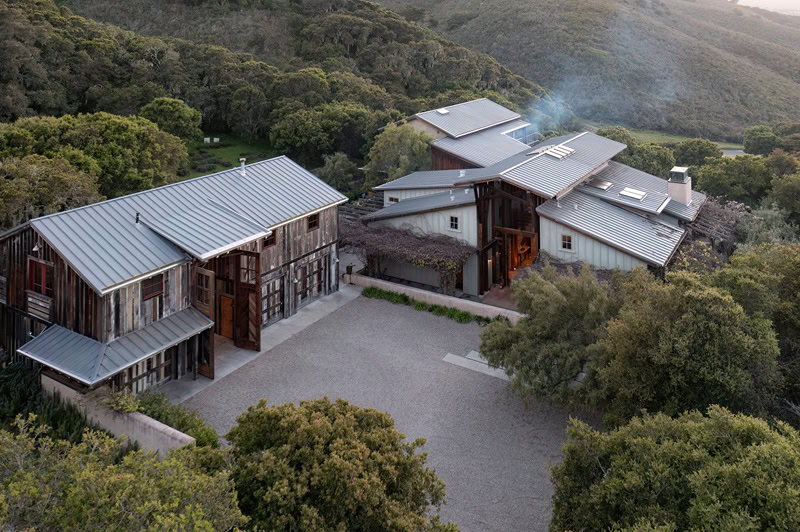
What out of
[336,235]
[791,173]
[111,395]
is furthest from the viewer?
[791,173]

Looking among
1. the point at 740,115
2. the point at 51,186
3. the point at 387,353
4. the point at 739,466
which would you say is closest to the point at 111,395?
the point at 387,353

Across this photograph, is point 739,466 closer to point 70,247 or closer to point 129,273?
point 129,273

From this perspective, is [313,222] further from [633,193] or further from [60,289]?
[633,193]

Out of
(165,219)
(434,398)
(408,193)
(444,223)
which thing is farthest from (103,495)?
(408,193)

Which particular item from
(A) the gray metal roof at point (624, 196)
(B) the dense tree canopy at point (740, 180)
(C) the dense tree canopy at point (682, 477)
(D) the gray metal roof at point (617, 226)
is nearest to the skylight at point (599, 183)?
(A) the gray metal roof at point (624, 196)

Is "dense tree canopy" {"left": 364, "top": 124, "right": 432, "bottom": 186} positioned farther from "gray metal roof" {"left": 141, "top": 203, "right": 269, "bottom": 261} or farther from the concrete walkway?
"gray metal roof" {"left": 141, "top": 203, "right": 269, "bottom": 261}

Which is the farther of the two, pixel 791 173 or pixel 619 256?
pixel 791 173

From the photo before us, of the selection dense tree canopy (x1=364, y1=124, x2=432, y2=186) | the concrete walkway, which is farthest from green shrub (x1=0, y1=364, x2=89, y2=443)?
dense tree canopy (x1=364, y1=124, x2=432, y2=186)
